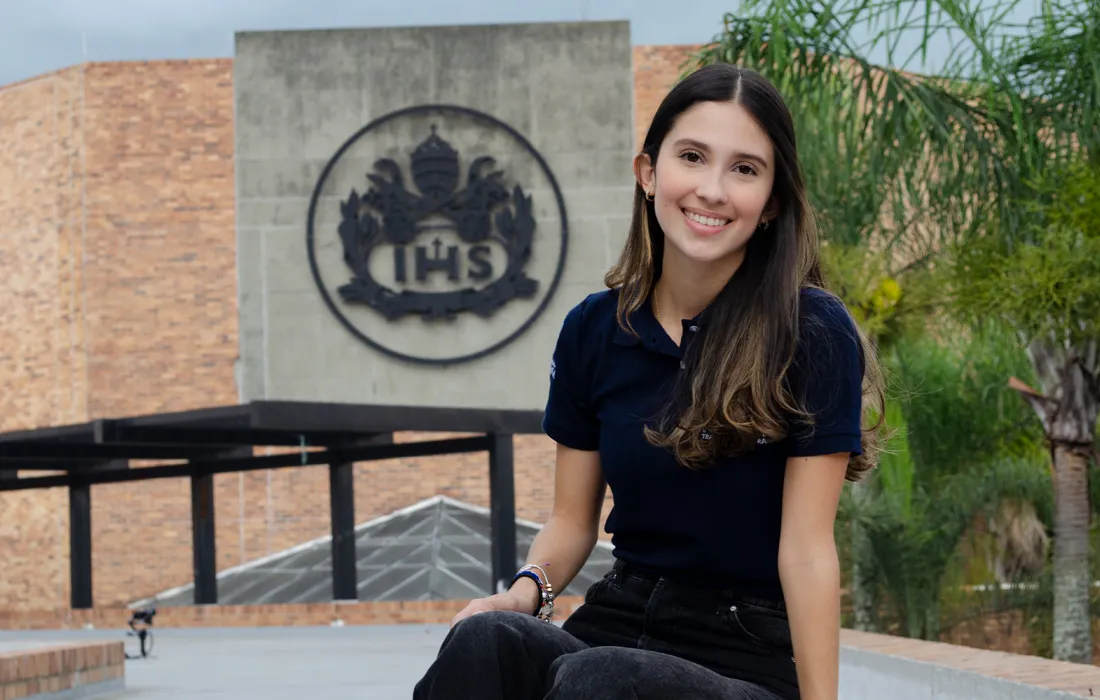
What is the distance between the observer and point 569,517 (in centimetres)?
235

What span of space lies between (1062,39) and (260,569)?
1765 centimetres

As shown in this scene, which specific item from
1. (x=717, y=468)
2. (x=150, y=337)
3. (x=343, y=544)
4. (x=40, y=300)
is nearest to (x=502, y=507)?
(x=343, y=544)

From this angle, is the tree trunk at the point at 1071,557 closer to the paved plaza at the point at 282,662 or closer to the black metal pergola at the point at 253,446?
the paved plaza at the point at 282,662

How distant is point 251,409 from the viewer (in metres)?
12.9

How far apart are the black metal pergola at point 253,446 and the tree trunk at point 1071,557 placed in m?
6.69

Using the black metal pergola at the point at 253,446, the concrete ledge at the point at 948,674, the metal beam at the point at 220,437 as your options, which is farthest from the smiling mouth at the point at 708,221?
the metal beam at the point at 220,437

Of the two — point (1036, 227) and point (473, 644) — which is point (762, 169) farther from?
point (1036, 227)

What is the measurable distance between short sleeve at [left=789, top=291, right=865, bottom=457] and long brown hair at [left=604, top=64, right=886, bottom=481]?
0.05ft

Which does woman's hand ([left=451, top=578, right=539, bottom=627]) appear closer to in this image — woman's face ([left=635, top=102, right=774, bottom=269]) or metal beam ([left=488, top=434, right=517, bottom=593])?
woman's face ([left=635, top=102, right=774, bottom=269])

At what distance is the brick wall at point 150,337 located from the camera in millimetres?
24688

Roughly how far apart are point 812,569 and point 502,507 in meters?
13.1

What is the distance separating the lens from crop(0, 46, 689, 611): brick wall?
24688 millimetres

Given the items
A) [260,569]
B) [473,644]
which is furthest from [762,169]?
[260,569]

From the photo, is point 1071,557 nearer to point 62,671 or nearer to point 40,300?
point 62,671
